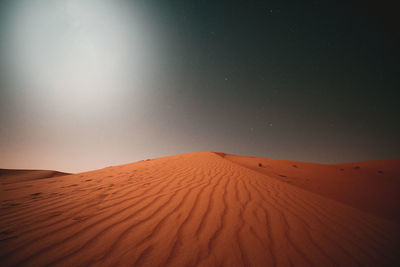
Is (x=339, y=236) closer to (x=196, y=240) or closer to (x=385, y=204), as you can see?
(x=196, y=240)

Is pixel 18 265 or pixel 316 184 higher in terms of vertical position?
pixel 18 265

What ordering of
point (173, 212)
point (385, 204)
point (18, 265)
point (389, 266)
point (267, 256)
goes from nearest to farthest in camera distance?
point (18, 265) → point (267, 256) → point (389, 266) → point (173, 212) → point (385, 204)

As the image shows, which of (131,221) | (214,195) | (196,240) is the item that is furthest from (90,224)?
(214,195)

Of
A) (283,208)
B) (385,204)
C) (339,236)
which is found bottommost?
(385,204)

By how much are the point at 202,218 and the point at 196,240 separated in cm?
41

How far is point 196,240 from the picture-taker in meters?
1.38

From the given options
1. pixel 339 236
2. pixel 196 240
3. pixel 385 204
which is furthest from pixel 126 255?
pixel 385 204

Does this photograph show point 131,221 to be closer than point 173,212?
Yes

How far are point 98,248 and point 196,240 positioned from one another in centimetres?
95

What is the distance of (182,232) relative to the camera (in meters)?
1.49

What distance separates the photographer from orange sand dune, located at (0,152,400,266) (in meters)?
1.18

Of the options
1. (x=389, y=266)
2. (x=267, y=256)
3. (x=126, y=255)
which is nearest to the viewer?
(x=126, y=255)

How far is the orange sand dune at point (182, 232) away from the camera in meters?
1.18

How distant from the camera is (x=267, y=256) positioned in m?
1.27
